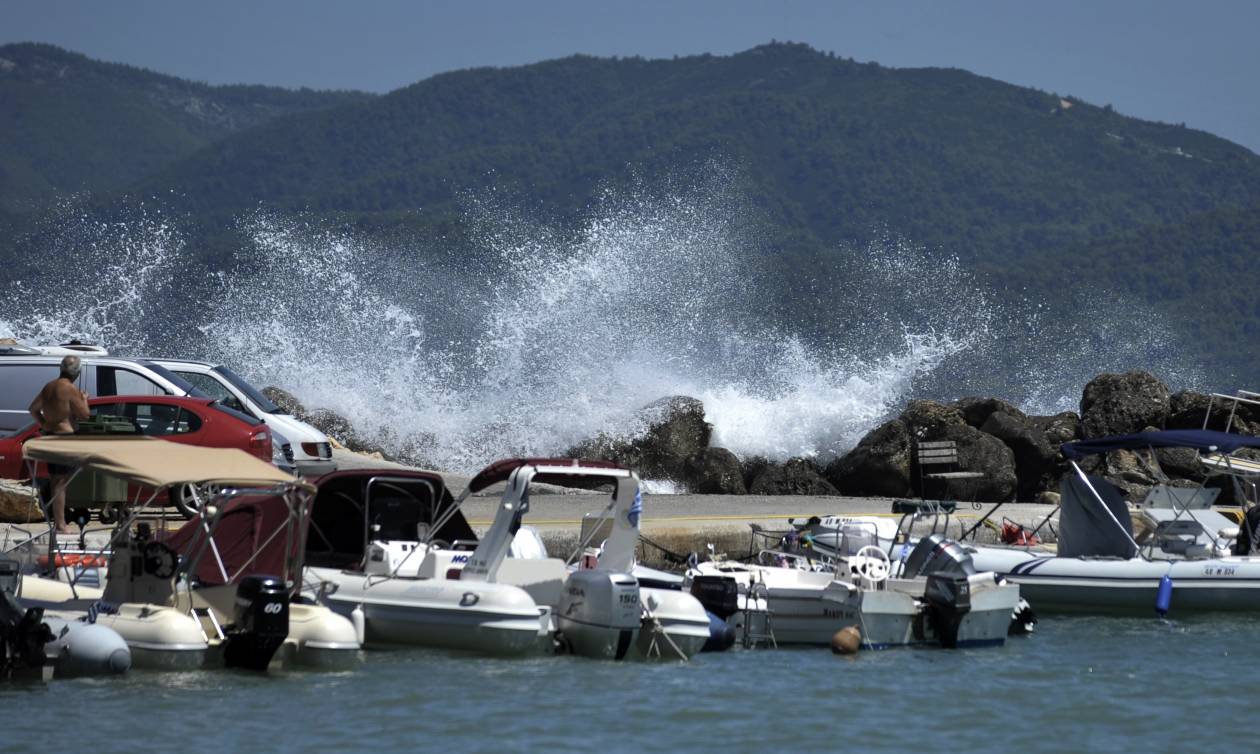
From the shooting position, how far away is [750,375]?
2103 inches

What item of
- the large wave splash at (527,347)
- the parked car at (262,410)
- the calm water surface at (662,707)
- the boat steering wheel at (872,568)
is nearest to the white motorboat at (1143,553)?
the boat steering wheel at (872,568)

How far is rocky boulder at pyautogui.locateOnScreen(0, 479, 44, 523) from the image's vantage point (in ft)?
66.0

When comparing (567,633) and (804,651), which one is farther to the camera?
(804,651)

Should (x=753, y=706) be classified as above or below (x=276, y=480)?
below

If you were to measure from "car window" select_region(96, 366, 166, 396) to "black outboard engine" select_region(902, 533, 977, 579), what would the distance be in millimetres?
10091

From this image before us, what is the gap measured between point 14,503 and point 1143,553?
41.5 feet

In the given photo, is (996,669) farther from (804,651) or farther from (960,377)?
(960,377)

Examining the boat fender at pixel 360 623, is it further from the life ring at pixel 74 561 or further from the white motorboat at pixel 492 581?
the life ring at pixel 74 561

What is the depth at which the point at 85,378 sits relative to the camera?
23.1 meters

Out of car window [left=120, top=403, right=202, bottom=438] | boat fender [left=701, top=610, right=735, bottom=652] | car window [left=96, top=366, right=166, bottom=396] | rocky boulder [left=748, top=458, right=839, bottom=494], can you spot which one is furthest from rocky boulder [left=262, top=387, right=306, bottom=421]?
boat fender [left=701, top=610, right=735, bottom=652]

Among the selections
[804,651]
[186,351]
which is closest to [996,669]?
[804,651]

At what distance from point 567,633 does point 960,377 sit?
8640 cm

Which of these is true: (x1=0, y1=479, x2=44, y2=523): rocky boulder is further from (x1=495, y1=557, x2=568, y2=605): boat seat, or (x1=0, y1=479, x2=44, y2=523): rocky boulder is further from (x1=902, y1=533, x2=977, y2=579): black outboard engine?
(x1=902, y1=533, x2=977, y2=579): black outboard engine

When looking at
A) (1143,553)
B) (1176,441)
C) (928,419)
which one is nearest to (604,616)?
(1143,553)
